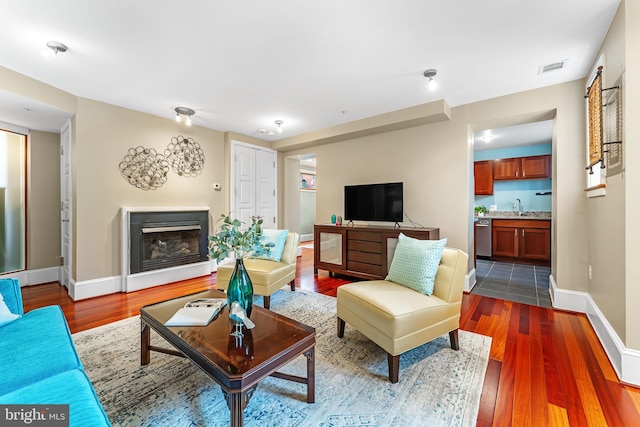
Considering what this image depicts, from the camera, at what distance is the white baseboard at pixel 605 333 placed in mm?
1666

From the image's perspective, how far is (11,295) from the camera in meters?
1.66

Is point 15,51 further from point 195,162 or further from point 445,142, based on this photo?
point 445,142

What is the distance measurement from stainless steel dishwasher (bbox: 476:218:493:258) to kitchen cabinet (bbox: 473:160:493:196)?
67 centimetres

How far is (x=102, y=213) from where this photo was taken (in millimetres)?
3408

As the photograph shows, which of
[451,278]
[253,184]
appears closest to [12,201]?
[253,184]

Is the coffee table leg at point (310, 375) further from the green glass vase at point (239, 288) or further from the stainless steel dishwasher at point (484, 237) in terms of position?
the stainless steel dishwasher at point (484, 237)

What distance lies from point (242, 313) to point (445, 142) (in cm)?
333

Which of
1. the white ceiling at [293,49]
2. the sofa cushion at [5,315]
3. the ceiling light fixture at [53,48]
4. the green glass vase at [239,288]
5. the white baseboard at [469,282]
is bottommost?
the white baseboard at [469,282]

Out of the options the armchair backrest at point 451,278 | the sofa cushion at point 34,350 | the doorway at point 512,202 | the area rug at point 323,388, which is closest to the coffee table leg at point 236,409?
the area rug at point 323,388

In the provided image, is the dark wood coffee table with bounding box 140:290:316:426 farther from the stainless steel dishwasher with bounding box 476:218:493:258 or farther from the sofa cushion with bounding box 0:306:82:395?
the stainless steel dishwasher with bounding box 476:218:493:258

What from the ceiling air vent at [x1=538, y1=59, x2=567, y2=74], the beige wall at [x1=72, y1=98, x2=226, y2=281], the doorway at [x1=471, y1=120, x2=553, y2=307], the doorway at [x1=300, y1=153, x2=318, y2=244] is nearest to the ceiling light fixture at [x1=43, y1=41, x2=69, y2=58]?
the beige wall at [x1=72, y1=98, x2=226, y2=281]

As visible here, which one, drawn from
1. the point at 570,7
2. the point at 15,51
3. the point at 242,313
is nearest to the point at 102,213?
the point at 15,51

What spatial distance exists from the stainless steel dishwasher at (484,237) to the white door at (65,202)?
6764 mm

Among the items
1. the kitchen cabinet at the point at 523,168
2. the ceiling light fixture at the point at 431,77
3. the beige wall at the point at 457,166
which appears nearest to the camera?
the ceiling light fixture at the point at 431,77
